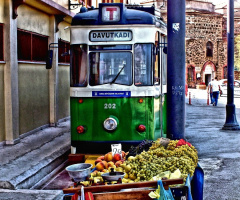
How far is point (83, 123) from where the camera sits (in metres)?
9.66

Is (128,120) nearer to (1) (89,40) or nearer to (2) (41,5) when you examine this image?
(1) (89,40)

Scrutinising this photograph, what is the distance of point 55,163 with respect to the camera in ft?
32.8

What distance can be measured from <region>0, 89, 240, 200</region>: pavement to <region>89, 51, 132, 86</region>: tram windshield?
2105 mm

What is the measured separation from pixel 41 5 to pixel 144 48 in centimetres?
564

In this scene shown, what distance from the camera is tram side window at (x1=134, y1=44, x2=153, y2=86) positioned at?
9469 mm

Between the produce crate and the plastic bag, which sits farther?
the produce crate

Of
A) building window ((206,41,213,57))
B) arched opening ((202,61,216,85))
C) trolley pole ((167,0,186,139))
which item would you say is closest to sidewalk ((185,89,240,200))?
trolley pole ((167,0,186,139))

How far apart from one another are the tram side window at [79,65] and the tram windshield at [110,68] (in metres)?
0.15

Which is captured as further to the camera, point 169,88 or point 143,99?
point 143,99

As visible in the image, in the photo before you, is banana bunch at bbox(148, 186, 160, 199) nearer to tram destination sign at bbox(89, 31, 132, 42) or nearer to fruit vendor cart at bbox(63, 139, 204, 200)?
fruit vendor cart at bbox(63, 139, 204, 200)

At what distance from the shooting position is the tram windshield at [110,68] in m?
9.40

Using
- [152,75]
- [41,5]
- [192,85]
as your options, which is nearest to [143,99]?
[152,75]

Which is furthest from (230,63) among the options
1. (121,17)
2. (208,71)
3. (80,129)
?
(208,71)

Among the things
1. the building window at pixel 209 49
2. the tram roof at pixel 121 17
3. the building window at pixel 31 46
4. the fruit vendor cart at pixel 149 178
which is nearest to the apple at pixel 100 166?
the fruit vendor cart at pixel 149 178
